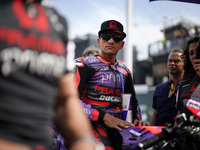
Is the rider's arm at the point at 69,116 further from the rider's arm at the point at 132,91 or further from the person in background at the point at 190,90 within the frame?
the rider's arm at the point at 132,91

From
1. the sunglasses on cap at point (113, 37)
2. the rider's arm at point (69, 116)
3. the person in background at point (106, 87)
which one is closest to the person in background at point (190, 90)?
the person in background at point (106, 87)

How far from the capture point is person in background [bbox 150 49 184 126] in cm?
374

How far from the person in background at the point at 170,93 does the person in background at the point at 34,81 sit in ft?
9.51

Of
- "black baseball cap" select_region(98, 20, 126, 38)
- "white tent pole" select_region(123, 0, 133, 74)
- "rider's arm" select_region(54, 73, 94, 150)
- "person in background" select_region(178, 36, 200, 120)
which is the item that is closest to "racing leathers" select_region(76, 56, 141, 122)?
"black baseball cap" select_region(98, 20, 126, 38)

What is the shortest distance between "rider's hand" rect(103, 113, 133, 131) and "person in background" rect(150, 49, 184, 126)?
1.58m

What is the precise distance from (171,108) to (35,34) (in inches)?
125

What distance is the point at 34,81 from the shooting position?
3.32 feet

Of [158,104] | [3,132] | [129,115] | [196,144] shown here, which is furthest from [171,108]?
[3,132]

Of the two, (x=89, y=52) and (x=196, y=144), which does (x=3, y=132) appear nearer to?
(x=196, y=144)

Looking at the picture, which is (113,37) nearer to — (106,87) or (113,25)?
(113,25)

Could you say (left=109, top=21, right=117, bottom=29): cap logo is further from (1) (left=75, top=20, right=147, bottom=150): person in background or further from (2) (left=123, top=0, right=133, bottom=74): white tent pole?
(2) (left=123, top=0, right=133, bottom=74): white tent pole

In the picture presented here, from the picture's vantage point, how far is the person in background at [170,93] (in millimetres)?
3736

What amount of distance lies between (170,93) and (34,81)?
325 cm

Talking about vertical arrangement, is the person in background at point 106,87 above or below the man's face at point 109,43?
below
